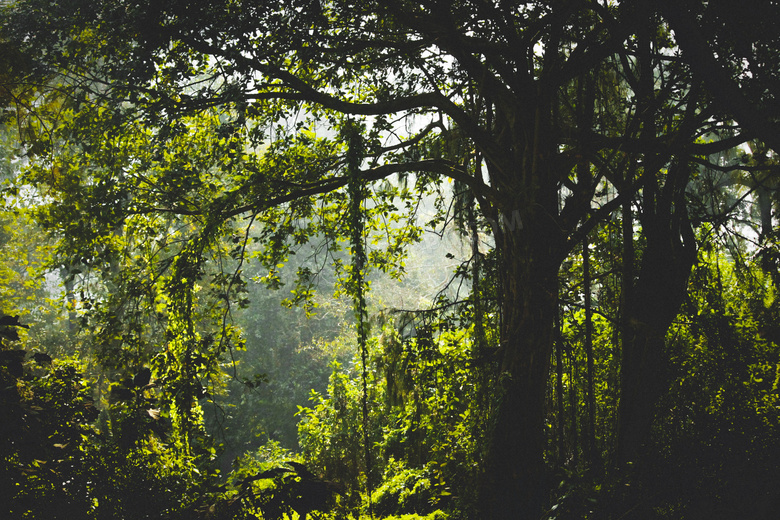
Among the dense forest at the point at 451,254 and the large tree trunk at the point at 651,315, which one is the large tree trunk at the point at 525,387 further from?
the large tree trunk at the point at 651,315

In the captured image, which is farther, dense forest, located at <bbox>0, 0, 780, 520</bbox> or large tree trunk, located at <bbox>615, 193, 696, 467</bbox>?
large tree trunk, located at <bbox>615, 193, 696, 467</bbox>

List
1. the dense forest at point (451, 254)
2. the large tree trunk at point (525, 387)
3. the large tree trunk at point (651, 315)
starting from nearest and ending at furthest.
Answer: the dense forest at point (451, 254) < the large tree trunk at point (525, 387) < the large tree trunk at point (651, 315)

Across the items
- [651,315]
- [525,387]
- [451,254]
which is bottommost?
[525,387]

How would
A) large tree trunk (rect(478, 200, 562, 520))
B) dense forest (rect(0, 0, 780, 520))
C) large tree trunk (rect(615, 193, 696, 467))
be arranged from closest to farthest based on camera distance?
dense forest (rect(0, 0, 780, 520)) → large tree trunk (rect(478, 200, 562, 520)) → large tree trunk (rect(615, 193, 696, 467))

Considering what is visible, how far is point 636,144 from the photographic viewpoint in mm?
3029

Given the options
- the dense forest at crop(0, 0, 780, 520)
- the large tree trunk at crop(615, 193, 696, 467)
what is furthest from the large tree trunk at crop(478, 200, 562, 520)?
A: the large tree trunk at crop(615, 193, 696, 467)

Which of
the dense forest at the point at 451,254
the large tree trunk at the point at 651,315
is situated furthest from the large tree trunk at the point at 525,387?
the large tree trunk at the point at 651,315

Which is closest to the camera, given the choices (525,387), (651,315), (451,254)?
(525,387)

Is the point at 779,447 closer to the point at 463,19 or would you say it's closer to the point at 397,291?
the point at 463,19

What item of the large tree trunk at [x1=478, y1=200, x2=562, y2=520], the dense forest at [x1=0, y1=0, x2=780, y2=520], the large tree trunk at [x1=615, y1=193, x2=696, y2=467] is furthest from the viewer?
the large tree trunk at [x1=615, y1=193, x2=696, y2=467]

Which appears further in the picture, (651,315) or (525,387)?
(651,315)

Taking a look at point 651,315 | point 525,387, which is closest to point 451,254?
point 525,387

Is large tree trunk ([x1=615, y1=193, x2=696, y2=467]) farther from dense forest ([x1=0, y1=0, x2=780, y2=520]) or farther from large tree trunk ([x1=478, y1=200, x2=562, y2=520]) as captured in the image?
large tree trunk ([x1=478, y1=200, x2=562, y2=520])

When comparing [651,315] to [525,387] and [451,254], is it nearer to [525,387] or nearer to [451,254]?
[525,387]
